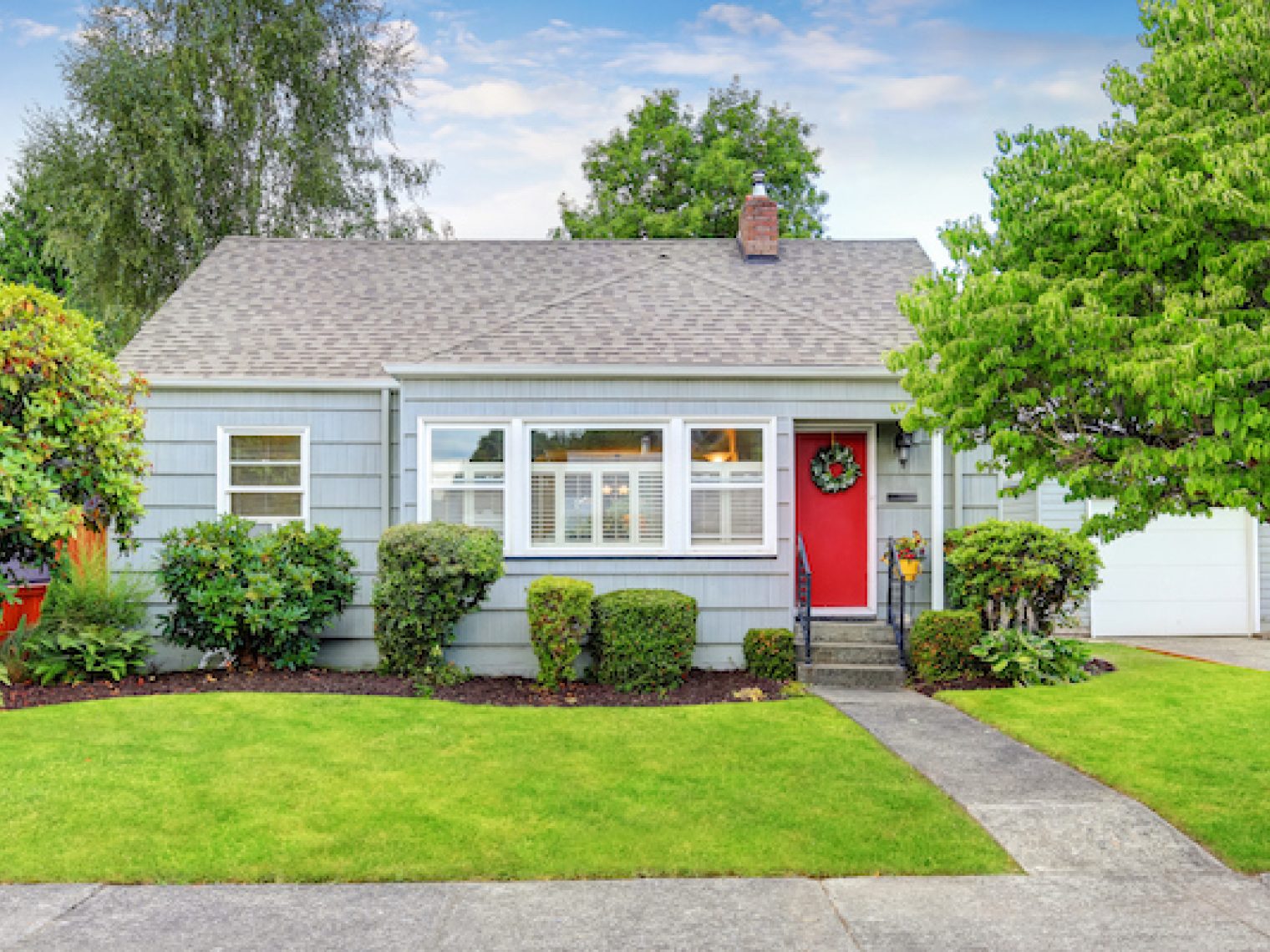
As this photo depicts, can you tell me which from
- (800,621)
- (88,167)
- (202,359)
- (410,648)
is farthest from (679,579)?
(88,167)

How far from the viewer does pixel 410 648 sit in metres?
9.13

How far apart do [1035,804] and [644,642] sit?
4080 mm

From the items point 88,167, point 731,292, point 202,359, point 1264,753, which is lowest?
point 1264,753

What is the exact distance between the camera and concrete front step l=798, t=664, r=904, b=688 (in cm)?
937

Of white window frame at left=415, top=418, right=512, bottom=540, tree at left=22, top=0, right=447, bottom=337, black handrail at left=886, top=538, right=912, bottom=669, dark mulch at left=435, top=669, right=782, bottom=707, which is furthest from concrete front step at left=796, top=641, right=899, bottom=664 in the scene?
tree at left=22, top=0, right=447, bottom=337

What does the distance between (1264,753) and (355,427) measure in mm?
8448

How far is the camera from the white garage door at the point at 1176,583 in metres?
13.4

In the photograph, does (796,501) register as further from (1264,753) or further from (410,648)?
(1264,753)

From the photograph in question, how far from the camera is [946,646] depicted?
9.46 meters

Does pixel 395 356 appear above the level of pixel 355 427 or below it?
above

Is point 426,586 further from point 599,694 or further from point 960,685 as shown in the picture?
point 960,685

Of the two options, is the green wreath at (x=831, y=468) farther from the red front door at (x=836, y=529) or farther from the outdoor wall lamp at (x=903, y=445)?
the outdoor wall lamp at (x=903, y=445)

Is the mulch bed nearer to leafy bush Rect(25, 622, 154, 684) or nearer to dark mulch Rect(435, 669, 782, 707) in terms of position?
dark mulch Rect(435, 669, 782, 707)

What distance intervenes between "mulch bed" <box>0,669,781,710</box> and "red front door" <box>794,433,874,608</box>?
1731 mm
